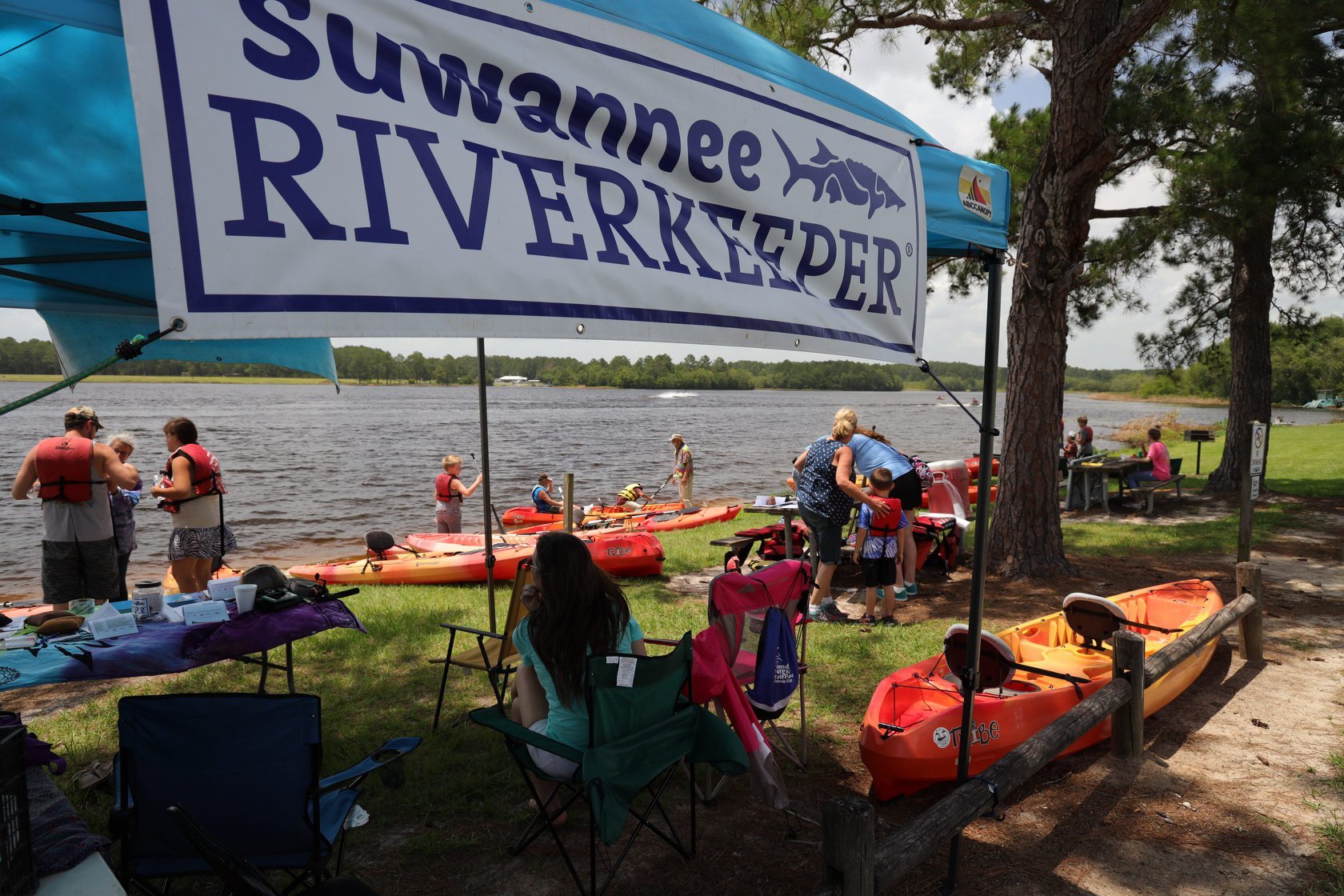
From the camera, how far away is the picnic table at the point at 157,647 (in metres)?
3.03

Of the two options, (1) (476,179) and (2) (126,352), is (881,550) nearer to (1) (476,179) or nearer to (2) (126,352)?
(1) (476,179)

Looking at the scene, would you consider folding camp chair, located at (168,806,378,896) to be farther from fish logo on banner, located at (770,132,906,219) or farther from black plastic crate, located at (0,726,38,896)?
fish logo on banner, located at (770,132,906,219)

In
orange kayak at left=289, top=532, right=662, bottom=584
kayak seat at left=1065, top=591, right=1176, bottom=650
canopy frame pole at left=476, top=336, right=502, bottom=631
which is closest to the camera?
canopy frame pole at left=476, top=336, right=502, bottom=631

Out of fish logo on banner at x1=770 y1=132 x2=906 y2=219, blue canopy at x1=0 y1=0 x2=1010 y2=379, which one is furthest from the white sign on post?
fish logo on banner at x1=770 y1=132 x2=906 y2=219

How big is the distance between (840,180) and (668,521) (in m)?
10.4

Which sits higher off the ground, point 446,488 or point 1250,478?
point 1250,478

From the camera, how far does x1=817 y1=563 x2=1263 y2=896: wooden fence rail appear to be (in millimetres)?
2186

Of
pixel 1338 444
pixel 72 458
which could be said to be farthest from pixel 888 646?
pixel 1338 444

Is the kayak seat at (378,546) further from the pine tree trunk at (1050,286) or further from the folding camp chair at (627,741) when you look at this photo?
the folding camp chair at (627,741)

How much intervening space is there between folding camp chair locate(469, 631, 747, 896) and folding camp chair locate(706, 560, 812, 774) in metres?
0.54

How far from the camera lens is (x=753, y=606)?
3.60 metres

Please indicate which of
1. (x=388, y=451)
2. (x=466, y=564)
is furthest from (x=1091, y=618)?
(x=388, y=451)

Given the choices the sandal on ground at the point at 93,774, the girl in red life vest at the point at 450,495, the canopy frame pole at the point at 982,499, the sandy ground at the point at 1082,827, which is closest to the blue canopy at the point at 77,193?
the sandal on ground at the point at 93,774

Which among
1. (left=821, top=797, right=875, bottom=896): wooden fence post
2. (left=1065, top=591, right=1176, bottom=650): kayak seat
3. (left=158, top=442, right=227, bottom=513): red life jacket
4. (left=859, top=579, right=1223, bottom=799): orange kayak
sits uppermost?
(left=158, top=442, right=227, bottom=513): red life jacket
